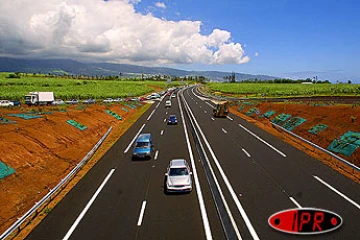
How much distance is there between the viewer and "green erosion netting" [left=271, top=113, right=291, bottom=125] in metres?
44.2

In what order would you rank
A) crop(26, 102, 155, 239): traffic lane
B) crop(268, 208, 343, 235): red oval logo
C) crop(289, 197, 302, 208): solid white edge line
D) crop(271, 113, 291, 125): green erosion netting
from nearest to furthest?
crop(268, 208, 343, 235): red oval logo < crop(26, 102, 155, 239): traffic lane < crop(289, 197, 302, 208): solid white edge line < crop(271, 113, 291, 125): green erosion netting

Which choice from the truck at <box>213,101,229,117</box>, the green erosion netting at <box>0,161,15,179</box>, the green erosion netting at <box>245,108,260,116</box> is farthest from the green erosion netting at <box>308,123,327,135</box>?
the green erosion netting at <box>0,161,15,179</box>

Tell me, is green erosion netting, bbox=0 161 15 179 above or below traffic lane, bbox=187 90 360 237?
below

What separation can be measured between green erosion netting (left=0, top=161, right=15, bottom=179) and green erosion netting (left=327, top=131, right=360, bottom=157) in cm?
2825

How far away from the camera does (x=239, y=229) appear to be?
564 inches

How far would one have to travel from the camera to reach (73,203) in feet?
58.9

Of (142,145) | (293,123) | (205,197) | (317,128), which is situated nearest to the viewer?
(205,197)

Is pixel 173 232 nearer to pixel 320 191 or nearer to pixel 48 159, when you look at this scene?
pixel 320 191

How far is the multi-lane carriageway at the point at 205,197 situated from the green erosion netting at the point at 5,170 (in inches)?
205

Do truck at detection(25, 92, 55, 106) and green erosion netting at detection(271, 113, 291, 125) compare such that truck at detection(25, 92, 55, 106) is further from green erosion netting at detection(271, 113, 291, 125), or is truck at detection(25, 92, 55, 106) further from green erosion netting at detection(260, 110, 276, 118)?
green erosion netting at detection(271, 113, 291, 125)

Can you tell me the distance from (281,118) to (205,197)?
1216 inches

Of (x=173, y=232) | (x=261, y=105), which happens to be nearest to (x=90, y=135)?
(x=173, y=232)

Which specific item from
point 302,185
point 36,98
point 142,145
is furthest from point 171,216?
point 36,98

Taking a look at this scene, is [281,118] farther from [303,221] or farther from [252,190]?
[303,221]
